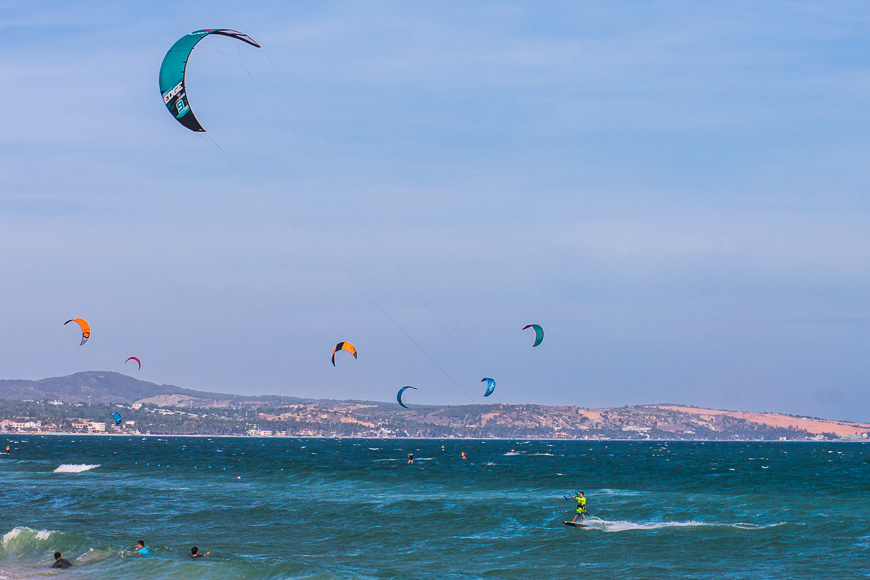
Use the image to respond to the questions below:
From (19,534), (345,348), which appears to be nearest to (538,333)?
(345,348)

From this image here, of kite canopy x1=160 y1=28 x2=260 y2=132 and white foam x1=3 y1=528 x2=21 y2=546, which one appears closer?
kite canopy x1=160 y1=28 x2=260 y2=132

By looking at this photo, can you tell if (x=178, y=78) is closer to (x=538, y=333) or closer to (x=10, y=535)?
(x=10, y=535)

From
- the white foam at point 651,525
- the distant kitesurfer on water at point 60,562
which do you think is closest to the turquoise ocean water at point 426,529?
the white foam at point 651,525

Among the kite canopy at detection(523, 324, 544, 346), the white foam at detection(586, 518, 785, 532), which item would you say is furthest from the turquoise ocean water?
the kite canopy at detection(523, 324, 544, 346)

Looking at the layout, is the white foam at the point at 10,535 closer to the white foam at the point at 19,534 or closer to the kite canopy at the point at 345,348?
the white foam at the point at 19,534

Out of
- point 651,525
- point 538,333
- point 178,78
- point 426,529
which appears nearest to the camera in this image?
point 178,78

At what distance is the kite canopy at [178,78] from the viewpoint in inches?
990

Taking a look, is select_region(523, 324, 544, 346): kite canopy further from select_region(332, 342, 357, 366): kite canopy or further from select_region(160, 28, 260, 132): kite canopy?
select_region(160, 28, 260, 132): kite canopy

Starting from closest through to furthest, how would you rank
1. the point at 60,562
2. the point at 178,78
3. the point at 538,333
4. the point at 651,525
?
the point at 178,78
the point at 60,562
the point at 651,525
the point at 538,333

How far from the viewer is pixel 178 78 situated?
25.8 m

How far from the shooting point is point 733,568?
30.6 meters

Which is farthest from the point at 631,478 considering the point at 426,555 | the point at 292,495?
the point at 426,555

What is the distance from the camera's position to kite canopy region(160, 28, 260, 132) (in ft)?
82.5

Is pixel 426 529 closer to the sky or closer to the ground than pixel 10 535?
closer to the ground
